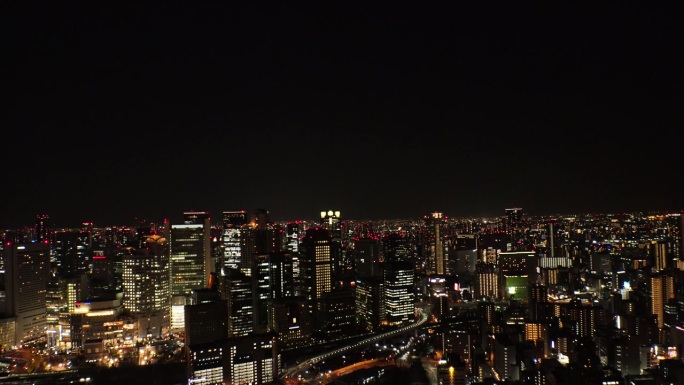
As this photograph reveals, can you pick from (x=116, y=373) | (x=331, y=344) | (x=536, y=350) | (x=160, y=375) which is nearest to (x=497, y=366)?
(x=536, y=350)

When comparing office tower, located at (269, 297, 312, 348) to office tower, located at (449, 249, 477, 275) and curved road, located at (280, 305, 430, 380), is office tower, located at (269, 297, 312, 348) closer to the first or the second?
curved road, located at (280, 305, 430, 380)

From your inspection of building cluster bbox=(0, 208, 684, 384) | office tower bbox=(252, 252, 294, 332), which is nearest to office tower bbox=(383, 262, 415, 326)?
building cluster bbox=(0, 208, 684, 384)

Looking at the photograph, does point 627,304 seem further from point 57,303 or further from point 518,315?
point 57,303

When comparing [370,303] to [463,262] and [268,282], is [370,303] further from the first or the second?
[463,262]

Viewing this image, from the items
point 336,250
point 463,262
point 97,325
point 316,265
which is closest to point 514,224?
point 463,262

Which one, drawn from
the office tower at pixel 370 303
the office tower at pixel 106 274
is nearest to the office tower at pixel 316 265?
the office tower at pixel 370 303

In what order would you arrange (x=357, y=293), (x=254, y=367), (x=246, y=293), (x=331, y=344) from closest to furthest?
(x=254, y=367) → (x=331, y=344) → (x=246, y=293) → (x=357, y=293)

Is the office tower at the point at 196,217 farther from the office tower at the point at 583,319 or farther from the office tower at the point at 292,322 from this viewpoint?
the office tower at the point at 583,319
